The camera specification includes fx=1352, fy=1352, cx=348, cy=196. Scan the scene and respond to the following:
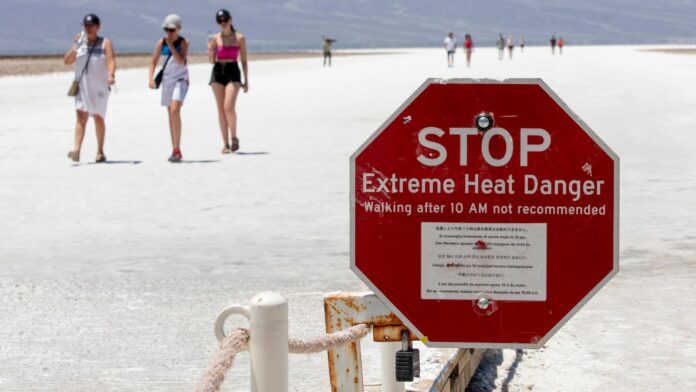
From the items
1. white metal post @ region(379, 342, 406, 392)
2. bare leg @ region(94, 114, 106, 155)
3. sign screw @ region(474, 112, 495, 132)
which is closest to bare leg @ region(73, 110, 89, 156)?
bare leg @ region(94, 114, 106, 155)

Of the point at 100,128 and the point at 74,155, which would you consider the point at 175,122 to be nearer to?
the point at 100,128

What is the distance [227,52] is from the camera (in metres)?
15.3

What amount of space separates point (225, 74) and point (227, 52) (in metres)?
0.25

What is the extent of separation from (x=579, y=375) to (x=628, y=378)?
20 centimetres

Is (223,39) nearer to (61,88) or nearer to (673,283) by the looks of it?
(673,283)

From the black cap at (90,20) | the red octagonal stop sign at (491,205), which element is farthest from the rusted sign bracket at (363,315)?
the black cap at (90,20)

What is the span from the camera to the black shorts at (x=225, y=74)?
1532cm

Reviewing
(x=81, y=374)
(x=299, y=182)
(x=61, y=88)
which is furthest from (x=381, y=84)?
(x=81, y=374)

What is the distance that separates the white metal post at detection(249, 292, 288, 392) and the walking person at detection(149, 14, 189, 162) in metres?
11.0

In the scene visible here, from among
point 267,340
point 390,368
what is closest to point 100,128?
point 390,368

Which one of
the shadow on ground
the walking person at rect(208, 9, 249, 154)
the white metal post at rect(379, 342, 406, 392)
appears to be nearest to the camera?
the white metal post at rect(379, 342, 406, 392)

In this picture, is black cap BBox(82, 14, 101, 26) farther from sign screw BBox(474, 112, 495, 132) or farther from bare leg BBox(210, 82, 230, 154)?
sign screw BBox(474, 112, 495, 132)

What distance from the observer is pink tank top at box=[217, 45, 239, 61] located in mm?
15320

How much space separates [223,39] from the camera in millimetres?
15469
